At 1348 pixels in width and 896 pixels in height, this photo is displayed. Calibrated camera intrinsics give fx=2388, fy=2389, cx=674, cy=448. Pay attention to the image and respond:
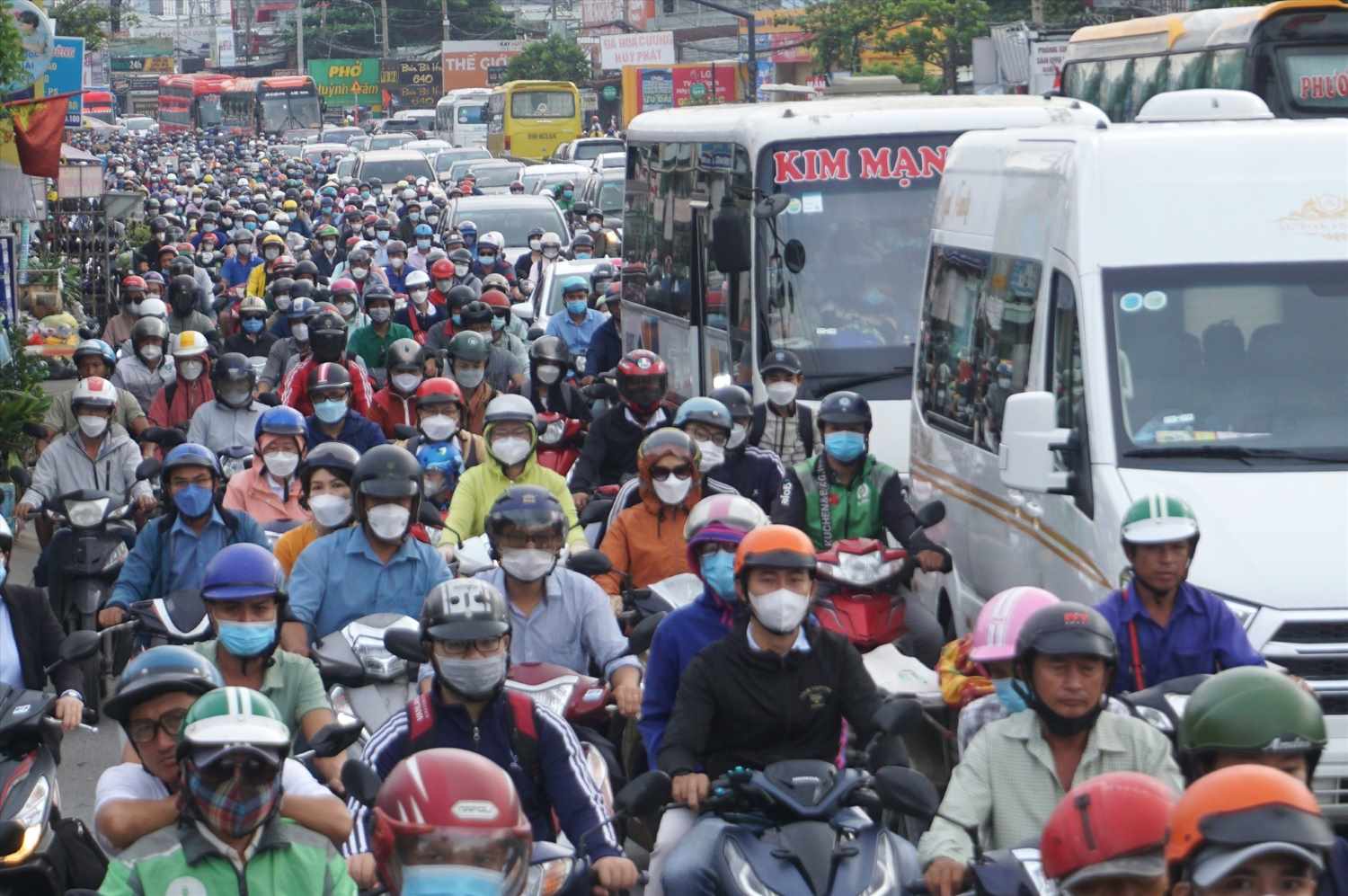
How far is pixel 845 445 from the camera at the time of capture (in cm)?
1055

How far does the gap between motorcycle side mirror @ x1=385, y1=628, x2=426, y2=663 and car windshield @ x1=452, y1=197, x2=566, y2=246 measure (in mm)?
23300

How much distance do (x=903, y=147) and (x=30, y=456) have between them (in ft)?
24.0

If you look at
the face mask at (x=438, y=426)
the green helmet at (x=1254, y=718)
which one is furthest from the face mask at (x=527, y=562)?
the face mask at (x=438, y=426)

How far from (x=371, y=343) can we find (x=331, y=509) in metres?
8.46

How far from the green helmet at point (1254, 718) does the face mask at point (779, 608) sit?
4.93 feet

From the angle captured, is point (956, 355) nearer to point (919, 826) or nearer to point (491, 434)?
point (491, 434)

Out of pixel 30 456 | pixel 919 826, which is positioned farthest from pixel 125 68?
pixel 919 826

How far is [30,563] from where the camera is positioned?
16.5 metres

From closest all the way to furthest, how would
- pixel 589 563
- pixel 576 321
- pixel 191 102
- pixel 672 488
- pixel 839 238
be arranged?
pixel 589 563 → pixel 672 488 → pixel 839 238 → pixel 576 321 → pixel 191 102

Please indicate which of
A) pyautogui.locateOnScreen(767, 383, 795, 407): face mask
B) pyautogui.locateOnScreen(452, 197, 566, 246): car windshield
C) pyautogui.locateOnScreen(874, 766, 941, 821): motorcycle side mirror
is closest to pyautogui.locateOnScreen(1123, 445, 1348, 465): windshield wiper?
pyautogui.locateOnScreen(874, 766, 941, 821): motorcycle side mirror

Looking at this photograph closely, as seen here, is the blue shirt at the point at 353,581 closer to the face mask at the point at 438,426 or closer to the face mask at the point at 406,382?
the face mask at the point at 438,426

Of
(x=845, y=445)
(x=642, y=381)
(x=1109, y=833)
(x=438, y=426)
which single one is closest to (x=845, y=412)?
(x=845, y=445)

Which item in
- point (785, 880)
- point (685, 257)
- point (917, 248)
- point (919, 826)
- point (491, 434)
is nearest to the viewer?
point (785, 880)

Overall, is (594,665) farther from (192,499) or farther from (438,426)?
(438,426)
